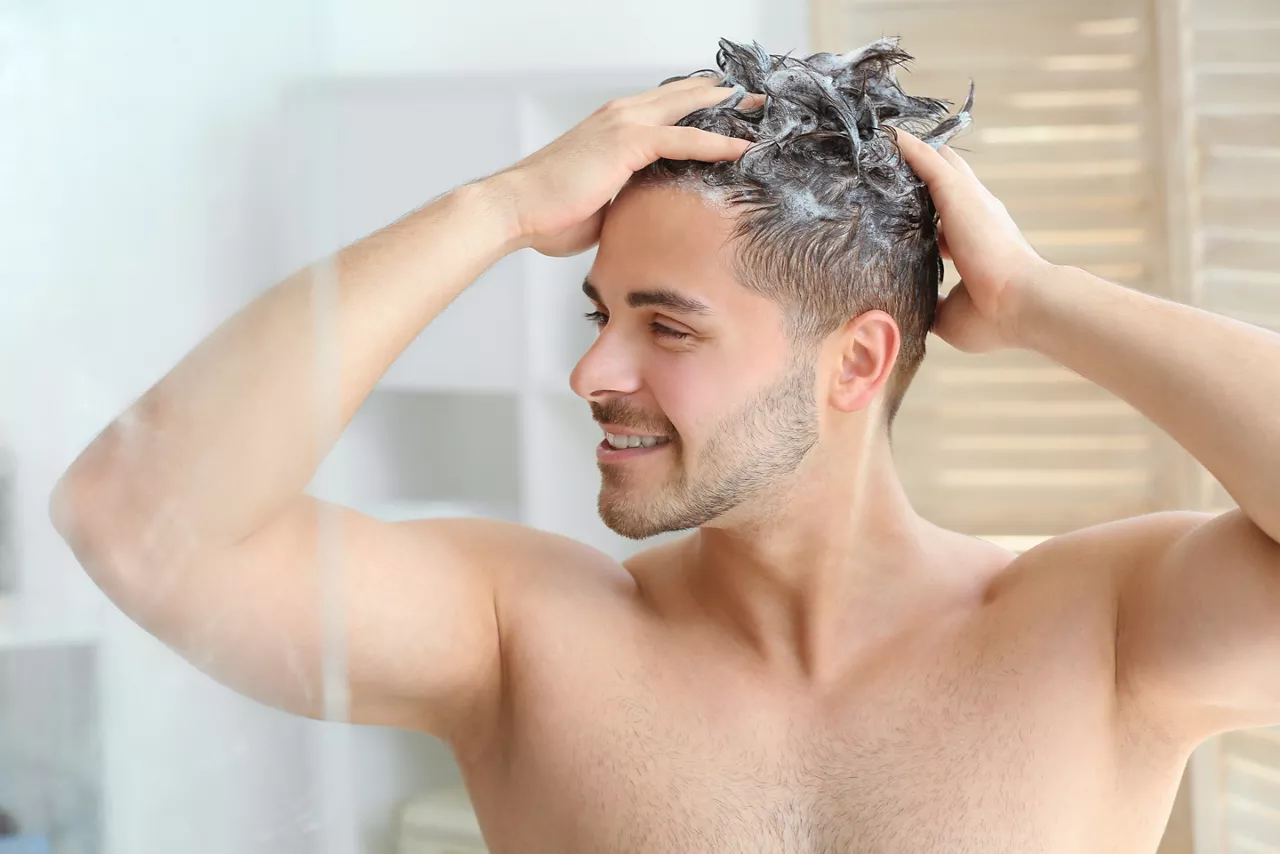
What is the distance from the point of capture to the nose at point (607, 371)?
921 millimetres

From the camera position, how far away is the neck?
1.03 metres

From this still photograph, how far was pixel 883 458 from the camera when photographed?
1.09 meters

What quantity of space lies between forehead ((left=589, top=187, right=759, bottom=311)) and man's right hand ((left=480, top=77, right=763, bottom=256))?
0.03 m

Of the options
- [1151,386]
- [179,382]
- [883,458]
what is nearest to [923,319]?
[883,458]

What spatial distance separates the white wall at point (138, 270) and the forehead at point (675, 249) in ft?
1.83

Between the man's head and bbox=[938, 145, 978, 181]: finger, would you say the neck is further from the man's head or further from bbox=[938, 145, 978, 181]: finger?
bbox=[938, 145, 978, 181]: finger

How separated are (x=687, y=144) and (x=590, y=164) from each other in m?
0.08

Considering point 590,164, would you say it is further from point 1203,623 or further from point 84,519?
point 84,519

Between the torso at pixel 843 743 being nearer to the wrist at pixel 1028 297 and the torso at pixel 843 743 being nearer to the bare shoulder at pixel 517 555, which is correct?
the bare shoulder at pixel 517 555

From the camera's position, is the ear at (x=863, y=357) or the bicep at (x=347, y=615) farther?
the ear at (x=863, y=357)

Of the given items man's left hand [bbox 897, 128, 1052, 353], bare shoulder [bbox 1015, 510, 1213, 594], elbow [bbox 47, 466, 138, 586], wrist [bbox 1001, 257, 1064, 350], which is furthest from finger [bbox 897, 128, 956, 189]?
elbow [bbox 47, 466, 138, 586]

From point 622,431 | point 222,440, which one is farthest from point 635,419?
point 222,440

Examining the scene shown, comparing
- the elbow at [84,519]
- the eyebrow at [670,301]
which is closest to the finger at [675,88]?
the eyebrow at [670,301]

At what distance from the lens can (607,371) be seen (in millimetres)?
930
